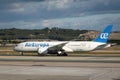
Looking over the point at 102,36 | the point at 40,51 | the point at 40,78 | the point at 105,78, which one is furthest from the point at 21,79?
the point at 102,36

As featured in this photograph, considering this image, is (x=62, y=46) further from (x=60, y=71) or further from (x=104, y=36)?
(x=60, y=71)

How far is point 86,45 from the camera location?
232ft

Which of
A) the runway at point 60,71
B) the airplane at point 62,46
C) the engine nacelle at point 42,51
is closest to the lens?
the runway at point 60,71

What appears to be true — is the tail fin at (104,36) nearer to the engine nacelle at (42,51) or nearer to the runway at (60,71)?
the engine nacelle at (42,51)

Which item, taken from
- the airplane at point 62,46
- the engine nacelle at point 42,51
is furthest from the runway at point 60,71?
the airplane at point 62,46

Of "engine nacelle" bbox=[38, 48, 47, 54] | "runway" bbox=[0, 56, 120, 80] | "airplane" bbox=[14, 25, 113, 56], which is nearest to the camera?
"runway" bbox=[0, 56, 120, 80]

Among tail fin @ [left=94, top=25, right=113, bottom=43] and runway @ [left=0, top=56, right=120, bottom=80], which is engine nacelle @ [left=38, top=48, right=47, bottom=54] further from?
runway @ [left=0, top=56, right=120, bottom=80]

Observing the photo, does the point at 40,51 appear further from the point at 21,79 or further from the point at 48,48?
the point at 21,79

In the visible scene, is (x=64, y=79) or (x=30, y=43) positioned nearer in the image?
(x=64, y=79)

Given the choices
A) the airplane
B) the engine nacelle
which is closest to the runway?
the engine nacelle

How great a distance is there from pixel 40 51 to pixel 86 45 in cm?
1014

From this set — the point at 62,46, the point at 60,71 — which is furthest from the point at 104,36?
the point at 60,71

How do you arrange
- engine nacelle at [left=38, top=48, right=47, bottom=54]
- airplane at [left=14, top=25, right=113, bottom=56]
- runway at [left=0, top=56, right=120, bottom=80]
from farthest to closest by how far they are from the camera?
airplane at [left=14, top=25, right=113, bottom=56], engine nacelle at [left=38, top=48, right=47, bottom=54], runway at [left=0, top=56, right=120, bottom=80]

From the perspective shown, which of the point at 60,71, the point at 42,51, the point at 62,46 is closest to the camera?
the point at 60,71
